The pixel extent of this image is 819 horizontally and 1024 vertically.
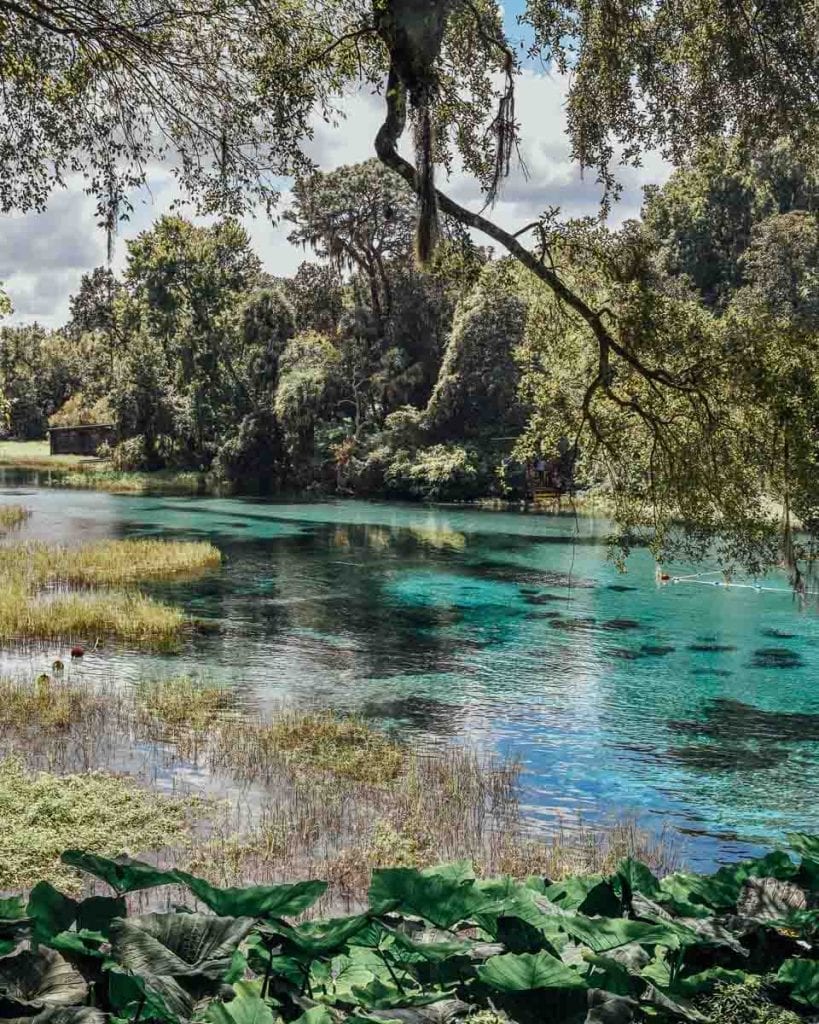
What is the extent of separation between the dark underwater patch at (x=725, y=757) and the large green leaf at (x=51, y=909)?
39.3 ft

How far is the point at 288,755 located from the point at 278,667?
6.72m

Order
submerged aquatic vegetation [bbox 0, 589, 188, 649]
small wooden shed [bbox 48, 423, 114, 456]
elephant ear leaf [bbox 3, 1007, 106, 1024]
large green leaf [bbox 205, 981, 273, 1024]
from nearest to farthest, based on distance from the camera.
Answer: large green leaf [bbox 205, 981, 273, 1024]
elephant ear leaf [bbox 3, 1007, 106, 1024]
submerged aquatic vegetation [bbox 0, 589, 188, 649]
small wooden shed [bbox 48, 423, 114, 456]

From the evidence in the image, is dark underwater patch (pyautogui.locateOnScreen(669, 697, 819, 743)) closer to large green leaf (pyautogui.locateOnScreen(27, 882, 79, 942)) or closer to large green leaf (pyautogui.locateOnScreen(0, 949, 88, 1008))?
large green leaf (pyautogui.locateOnScreen(27, 882, 79, 942))

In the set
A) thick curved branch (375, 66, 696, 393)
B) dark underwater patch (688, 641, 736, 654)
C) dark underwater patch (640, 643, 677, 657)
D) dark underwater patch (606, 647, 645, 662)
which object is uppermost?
thick curved branch (375, 66, 696, 393)

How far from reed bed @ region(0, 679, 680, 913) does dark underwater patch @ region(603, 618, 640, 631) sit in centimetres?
993

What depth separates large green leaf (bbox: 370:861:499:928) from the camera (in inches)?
136

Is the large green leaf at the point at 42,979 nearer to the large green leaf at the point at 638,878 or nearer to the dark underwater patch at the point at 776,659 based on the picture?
the large green leaf at the point at 638,878

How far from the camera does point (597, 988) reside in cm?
308

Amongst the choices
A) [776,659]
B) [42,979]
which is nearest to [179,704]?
[776,659]

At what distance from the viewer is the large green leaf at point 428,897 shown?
3.45 metres

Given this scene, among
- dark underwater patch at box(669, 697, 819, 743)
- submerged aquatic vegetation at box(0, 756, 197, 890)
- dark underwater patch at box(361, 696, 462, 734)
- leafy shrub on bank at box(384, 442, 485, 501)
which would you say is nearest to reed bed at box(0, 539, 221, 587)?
dark underwater patch at box(361, 696, 462, 734)

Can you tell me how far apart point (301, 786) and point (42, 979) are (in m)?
8.59

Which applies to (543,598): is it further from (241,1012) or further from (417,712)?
(241,1012)

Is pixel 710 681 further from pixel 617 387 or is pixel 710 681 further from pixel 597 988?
pixel 597 988
